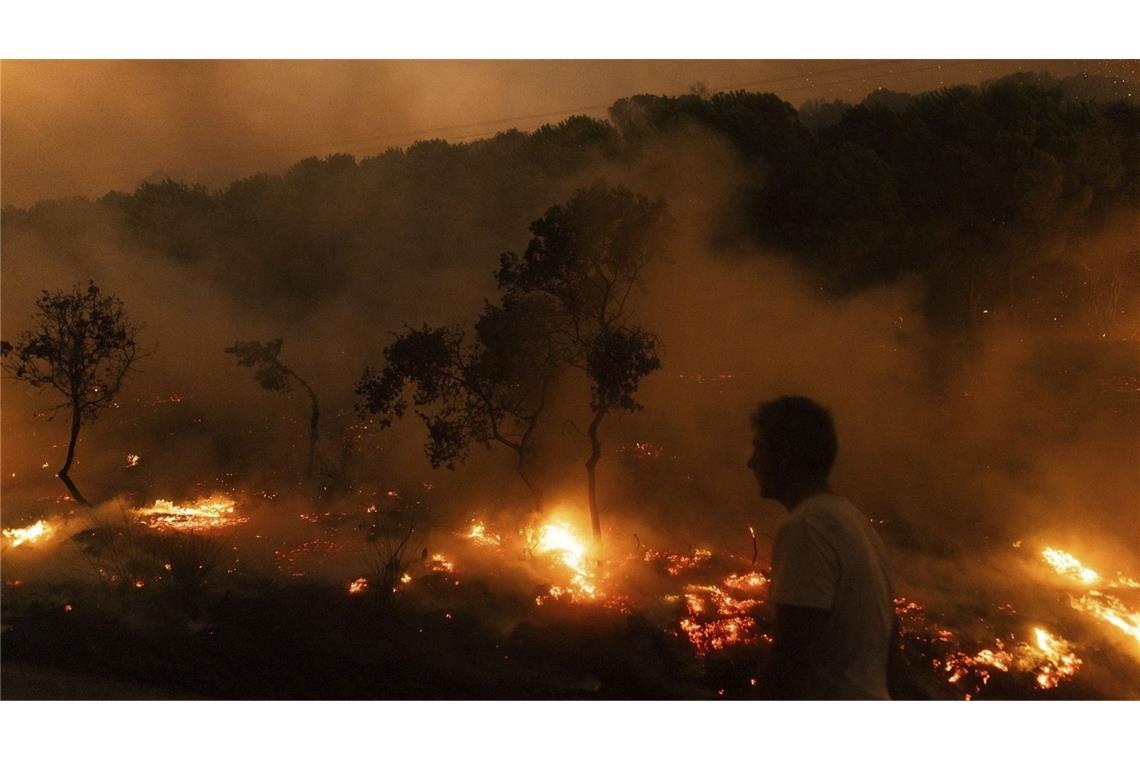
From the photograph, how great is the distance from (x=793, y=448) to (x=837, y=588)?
1.56 feet

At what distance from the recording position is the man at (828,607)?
194 cm

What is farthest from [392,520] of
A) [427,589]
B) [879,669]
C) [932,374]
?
[932,374]

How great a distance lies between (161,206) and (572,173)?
12071 mm

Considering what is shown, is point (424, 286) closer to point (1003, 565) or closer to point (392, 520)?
point (392, 520)

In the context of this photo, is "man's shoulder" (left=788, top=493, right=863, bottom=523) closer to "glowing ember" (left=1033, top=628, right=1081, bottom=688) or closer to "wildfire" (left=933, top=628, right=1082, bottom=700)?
"wildfire" (left=933, top=628, right=1082, bottom=700)

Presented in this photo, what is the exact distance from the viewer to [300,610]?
671 centimetres

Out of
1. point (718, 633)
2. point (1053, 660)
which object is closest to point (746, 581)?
point (718, 633)

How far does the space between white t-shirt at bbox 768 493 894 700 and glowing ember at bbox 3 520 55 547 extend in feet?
31.4

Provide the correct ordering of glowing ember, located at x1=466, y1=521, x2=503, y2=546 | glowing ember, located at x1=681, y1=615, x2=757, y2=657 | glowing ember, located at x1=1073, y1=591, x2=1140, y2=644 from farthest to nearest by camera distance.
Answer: glowing ember, located at x1=466, y1=521, x2=503, y2=546
glowing ember, located at x1=1073, y1=591, x2=1140, y2=644
glowing ember, located at x1=681, y1=615, x2=757, y2=657

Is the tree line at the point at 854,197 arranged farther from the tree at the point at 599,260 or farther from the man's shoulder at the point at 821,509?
the man's shoulder at the point at 821,509

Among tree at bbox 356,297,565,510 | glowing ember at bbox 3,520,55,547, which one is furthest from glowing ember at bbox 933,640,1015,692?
glowing ember at bbox 3,520,55,547

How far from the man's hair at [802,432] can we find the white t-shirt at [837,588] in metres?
0.18

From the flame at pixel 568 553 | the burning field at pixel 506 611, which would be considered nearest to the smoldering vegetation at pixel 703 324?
the burning field at pixel 506 611

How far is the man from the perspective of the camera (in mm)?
1938
